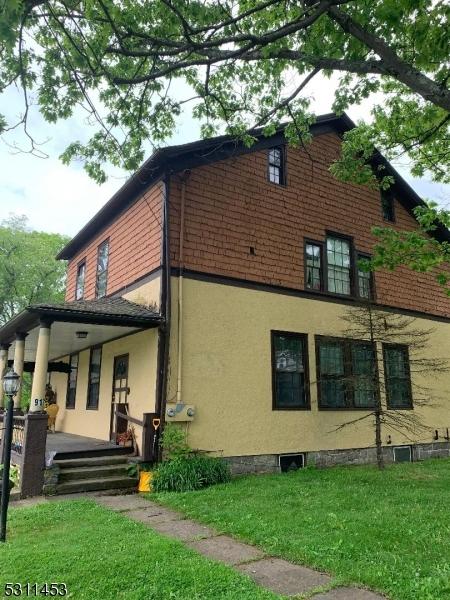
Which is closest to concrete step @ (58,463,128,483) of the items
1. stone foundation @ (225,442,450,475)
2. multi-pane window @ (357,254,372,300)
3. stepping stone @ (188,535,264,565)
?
stone foundation @ (225,442,450,475)

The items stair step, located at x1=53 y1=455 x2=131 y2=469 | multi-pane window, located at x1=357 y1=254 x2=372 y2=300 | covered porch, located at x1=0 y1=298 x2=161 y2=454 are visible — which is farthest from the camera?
multi-pane window, located at x1=357 y1=254 x2=372 y2=300

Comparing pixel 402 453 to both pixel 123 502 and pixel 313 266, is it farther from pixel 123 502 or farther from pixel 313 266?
pixel 123 502

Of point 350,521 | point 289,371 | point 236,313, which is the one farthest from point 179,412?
point 350,521

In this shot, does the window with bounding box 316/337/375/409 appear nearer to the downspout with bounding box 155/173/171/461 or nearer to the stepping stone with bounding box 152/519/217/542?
the downspout with bounding box 155/173/171/461

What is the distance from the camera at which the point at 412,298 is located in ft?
46.2

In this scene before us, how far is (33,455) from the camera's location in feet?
25.9

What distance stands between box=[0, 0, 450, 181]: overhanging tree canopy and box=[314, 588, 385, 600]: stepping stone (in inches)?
191

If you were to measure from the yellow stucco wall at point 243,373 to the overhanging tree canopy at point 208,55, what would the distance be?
3.38m

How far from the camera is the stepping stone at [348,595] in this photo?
3.68 m

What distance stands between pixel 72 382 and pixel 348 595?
41.5 feet

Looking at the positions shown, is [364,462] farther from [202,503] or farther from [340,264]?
[202,503]

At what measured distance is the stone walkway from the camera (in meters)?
3.83

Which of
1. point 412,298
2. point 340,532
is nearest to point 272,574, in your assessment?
point 340,532

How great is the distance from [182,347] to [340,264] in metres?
5.58
